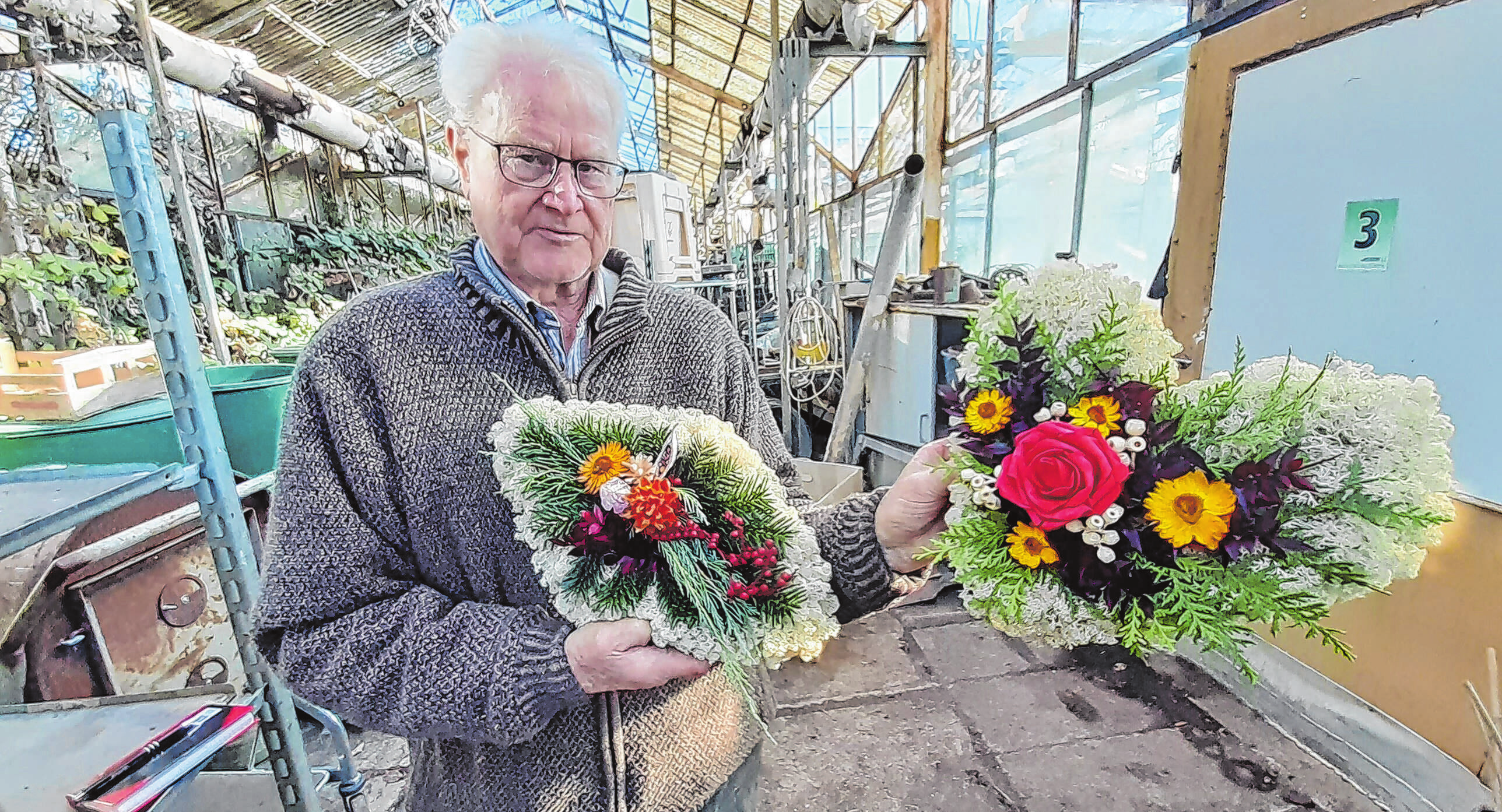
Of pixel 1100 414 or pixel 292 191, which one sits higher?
pixel 292 191

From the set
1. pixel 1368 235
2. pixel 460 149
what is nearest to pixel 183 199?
pixel 460 149

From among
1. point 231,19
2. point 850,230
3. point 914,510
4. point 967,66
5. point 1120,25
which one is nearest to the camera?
point 914,510

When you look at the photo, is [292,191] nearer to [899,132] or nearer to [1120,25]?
[899,132]

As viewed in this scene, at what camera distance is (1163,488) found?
626 mm

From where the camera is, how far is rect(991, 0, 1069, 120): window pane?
3758 mm

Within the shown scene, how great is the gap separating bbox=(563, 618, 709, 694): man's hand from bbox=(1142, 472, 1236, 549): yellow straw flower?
514 mm

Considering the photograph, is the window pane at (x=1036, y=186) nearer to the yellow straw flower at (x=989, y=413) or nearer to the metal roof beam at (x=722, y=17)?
the yellow straw flower at (x=989, y=413)

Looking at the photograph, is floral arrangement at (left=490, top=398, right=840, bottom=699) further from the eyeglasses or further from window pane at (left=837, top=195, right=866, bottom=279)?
window pane at (left=837, top=195, right=866, bottom=279)

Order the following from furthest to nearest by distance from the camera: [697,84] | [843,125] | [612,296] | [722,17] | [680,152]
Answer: [680,152], [697,84], [843,125], [722,17], [612,296]

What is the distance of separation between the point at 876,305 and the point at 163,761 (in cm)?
345

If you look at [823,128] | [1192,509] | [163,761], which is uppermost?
[823,128]

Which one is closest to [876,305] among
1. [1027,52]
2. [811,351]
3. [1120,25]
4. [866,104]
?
[811,351]

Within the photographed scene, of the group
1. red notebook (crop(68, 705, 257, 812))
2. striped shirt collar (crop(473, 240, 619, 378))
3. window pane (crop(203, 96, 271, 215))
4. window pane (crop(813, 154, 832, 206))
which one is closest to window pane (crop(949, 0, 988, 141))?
window pane (crop(813, 154, 832, 206))

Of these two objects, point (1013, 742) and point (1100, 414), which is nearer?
point (1100, 414)
